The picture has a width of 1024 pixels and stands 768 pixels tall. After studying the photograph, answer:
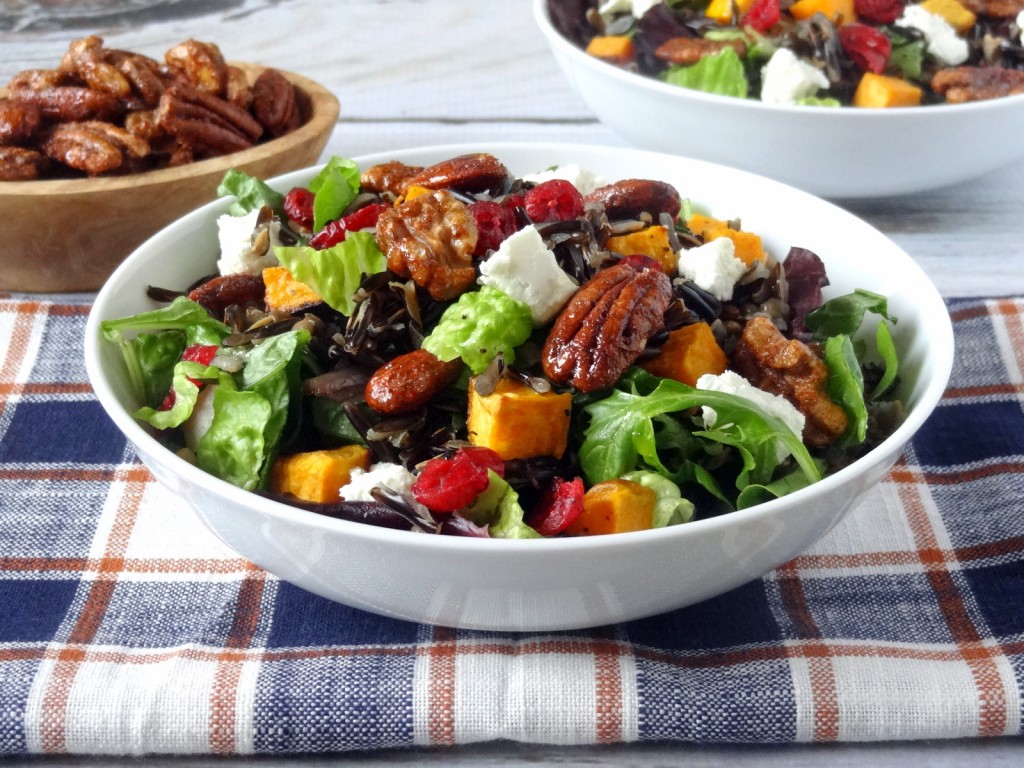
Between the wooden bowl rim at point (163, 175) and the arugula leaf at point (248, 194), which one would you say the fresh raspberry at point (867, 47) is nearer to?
the wooden bowl rim at point (163, 175)

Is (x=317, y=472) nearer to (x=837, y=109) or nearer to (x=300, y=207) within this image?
(x=300, y=207)

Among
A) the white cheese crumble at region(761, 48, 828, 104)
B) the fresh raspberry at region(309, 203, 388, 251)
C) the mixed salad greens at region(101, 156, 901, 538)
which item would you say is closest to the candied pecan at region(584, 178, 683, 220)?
the mixed salad greens at region(101, 156, 901, 538)

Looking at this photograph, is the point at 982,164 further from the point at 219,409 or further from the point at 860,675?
the point at 219,409

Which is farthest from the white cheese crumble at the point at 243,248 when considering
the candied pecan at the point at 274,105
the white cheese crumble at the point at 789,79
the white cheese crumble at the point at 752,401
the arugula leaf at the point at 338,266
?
the white cheese crumble at the point at 789,79

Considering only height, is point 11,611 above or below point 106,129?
below

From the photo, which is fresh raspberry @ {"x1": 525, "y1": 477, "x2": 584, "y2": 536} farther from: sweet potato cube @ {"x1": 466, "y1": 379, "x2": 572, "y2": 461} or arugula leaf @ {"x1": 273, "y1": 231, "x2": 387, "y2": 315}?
arugula leaf @ {"x1": 273, "y1": 231, "x2": 387, "y2": 315}

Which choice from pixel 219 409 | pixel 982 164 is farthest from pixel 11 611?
pixel 982 164
